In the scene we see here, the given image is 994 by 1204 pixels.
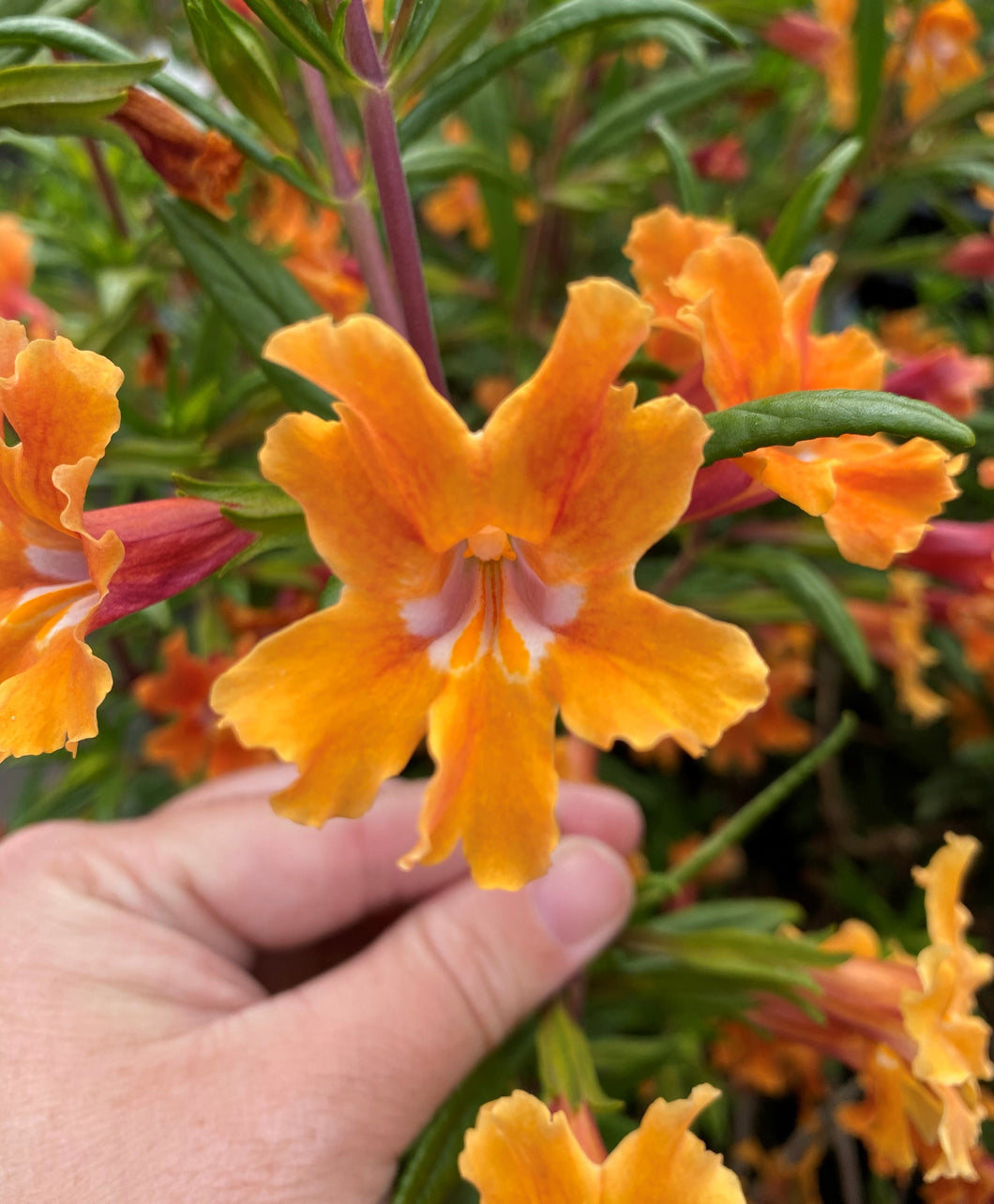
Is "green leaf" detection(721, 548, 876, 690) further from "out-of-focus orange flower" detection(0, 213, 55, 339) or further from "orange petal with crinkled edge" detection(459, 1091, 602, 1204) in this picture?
"out-of-focus orange flower" detection(0, 213, 55, 339)

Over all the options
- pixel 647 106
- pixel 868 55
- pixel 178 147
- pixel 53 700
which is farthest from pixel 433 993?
pixel 868 55

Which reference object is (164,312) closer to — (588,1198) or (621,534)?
(621,534)

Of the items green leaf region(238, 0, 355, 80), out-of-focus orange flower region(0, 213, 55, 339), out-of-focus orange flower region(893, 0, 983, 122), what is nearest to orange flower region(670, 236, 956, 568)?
green leaf region(238, 0, 355, 80)

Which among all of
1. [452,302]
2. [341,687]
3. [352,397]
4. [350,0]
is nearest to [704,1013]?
[341,687]

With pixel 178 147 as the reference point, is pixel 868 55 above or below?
below

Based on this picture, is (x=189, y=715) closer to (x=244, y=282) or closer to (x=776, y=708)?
(x=244, y=282)
